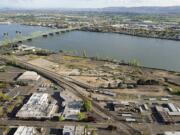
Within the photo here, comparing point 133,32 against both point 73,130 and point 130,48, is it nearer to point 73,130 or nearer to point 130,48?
point 130,48

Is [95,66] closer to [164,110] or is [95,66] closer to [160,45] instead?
[164,110]

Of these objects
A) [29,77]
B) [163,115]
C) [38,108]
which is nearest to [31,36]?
[29,77]

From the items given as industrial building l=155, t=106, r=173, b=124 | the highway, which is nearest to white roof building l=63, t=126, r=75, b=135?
the highway

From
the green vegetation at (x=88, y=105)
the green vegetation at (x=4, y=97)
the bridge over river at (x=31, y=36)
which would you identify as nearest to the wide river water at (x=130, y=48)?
the bridge over river at (x=31, y=36)

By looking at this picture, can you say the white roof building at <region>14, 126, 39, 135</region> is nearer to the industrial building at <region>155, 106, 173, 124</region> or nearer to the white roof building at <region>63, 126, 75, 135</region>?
the white roof building at <region>63, 126, 75, 135</region>

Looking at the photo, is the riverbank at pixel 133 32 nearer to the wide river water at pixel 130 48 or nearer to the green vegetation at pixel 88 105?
the wide river water at pixel 130 48

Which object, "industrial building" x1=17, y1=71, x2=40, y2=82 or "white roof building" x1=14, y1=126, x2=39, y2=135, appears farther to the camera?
"industrial building" x1=17, y1=71, x2=40, y2=82
